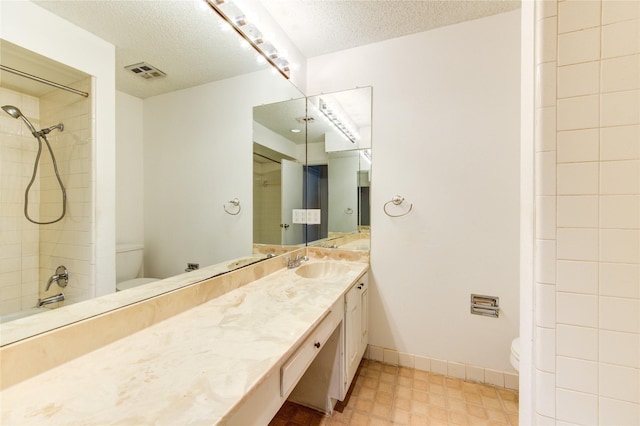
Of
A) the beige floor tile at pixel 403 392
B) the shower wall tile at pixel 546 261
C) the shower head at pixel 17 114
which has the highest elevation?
the shower head at pixel 17 114

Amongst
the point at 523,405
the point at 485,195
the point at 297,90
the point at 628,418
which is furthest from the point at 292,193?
the point at 628,418

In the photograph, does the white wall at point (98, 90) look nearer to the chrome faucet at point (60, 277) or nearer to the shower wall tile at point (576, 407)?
the chrome faucet at point (60, 277)

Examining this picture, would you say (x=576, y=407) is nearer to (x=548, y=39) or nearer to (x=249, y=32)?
(x=548, y=39)

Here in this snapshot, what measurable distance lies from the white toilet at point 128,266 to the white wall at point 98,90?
0.09 feet

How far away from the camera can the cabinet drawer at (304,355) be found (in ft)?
2.77

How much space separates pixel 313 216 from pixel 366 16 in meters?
1.58

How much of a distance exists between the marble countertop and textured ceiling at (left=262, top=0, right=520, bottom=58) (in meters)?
1.94

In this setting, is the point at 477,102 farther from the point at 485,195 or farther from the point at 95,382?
the point at 95,382

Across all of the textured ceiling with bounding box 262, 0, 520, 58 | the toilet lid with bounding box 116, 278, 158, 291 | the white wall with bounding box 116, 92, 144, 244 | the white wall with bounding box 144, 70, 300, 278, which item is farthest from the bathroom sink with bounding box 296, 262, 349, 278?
the textured ceiling with bounding box 262, 0, 520, 58

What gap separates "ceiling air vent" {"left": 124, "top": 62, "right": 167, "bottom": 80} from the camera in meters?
0.97

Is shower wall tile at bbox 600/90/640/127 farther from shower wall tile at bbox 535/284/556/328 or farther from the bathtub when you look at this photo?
the bathtub

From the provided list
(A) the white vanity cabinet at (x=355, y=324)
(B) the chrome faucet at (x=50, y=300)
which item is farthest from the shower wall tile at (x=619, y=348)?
(B) the chrome faucet at (x=50, y=300)

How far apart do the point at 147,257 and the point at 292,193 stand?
50.5 inches

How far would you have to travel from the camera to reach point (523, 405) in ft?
2.74
